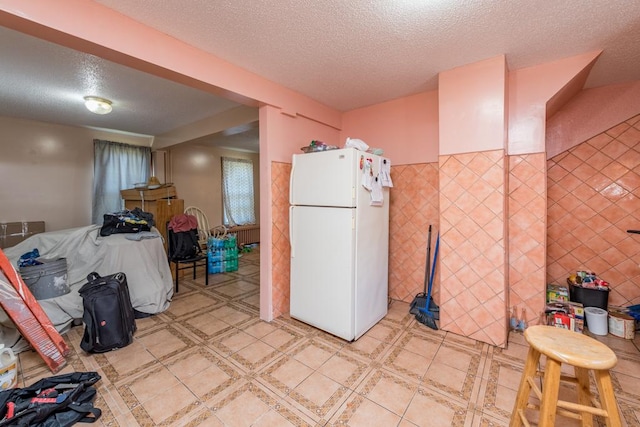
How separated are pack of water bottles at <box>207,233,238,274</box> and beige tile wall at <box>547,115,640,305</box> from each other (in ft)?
14.4

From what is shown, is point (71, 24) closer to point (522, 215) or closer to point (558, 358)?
point (558, 358)

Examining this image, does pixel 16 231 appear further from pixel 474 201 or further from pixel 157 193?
pixel 474 201

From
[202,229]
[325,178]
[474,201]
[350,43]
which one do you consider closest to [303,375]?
[325,178]

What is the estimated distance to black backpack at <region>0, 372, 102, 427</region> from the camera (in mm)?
1415

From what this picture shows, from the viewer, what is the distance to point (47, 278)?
2482 mm

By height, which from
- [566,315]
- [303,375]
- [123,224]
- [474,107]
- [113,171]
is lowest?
[303,375]

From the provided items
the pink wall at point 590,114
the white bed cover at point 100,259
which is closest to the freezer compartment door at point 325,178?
the white bed cover at point 100,259

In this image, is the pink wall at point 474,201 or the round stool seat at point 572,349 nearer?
the round stool seat at point 572,349

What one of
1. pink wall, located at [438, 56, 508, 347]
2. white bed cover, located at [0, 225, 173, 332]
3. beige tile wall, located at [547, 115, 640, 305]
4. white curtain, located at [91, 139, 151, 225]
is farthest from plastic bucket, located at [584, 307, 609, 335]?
white curtain, located at [91, 139, 151, 225]

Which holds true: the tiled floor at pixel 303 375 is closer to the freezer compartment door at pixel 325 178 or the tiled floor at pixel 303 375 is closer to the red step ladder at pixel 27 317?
the red step ladder at pixel 27 317

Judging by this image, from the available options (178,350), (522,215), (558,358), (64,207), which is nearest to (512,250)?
(522,215)

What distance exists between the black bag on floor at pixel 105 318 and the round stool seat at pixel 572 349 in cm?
288

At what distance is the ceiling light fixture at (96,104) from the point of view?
3086 millimetres

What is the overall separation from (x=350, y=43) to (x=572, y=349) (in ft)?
7.34
